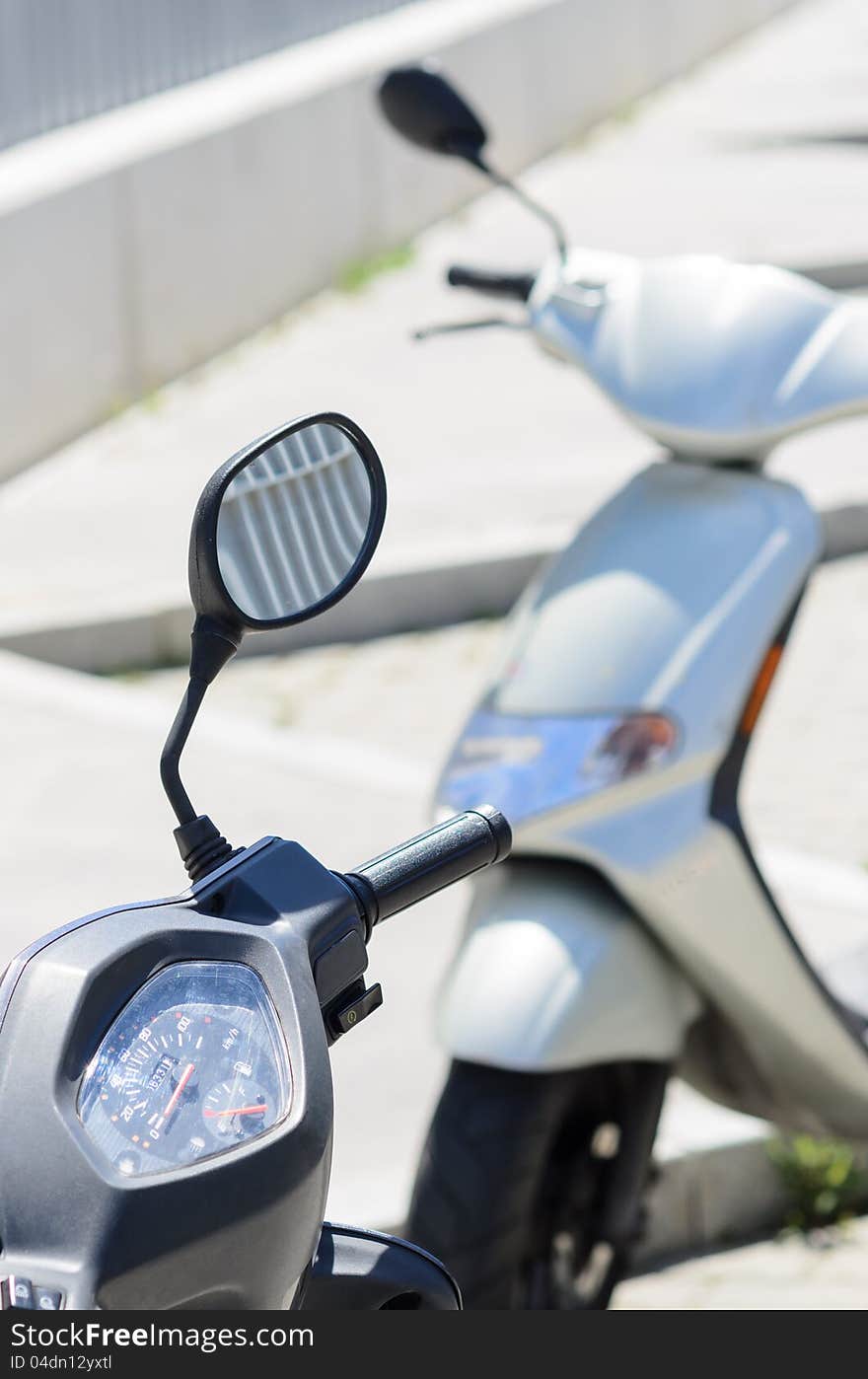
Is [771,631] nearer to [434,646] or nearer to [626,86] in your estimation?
[434,646]

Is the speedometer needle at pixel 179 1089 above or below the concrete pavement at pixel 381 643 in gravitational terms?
above

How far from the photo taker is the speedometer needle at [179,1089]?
1.03 metres

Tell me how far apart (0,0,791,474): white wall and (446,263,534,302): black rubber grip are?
432 centimetres

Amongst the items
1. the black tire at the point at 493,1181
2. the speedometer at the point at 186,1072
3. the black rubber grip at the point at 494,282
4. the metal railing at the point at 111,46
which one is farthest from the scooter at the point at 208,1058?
the metal railing at the point at 111,46

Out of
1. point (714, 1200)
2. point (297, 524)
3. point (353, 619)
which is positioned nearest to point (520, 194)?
point (297, 524)

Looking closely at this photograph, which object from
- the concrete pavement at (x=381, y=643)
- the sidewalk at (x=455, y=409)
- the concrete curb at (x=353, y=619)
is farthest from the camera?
the sidewalk at (x=455, y=409)

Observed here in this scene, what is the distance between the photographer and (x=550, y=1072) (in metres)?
2.26

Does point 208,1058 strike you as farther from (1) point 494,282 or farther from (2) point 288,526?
(1) point 494,282

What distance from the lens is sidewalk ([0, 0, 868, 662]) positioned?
5.97 meters

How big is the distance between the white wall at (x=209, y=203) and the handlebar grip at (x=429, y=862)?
5.86 m

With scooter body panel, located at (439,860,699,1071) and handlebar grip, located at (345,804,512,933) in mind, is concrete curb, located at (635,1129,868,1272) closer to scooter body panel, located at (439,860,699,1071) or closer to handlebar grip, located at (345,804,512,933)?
scooter body panel, located at (439,860,699,1071)

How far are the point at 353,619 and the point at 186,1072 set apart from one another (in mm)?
4703

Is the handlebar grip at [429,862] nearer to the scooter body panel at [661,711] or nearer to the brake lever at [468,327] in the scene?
the scooter body panel at [661,711]

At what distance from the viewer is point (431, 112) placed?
255cm
